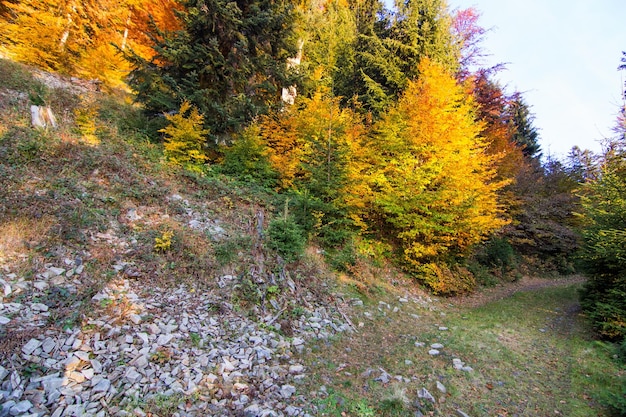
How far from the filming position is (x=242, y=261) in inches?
269

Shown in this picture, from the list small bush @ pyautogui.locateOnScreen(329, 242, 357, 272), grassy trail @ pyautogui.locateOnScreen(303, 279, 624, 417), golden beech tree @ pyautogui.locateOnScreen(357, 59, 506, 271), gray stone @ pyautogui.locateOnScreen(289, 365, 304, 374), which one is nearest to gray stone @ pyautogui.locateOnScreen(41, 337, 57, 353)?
gray stone @ pyautogui.locateOnScreen(289, 365, 304, 374)

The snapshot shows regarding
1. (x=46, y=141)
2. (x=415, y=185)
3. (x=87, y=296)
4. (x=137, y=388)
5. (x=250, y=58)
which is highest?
(x=250, y=58)

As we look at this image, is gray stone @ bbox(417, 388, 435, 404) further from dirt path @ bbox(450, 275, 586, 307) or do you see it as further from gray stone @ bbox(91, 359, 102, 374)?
dirt path @ bbox(450, 275, 586, 307)

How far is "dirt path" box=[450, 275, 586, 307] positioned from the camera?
10.9 m

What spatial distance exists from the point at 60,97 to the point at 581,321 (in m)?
19.8

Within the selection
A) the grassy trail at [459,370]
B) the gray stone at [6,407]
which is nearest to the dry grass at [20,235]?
the gray stone at [6,407]

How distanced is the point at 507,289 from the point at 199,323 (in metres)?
14.5

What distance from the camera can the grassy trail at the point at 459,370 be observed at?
4297 mm

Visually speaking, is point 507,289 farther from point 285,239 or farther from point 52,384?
point 52,384

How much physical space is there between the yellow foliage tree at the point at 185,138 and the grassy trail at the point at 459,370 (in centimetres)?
731

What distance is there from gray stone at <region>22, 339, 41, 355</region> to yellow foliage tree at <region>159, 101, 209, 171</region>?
6.96m

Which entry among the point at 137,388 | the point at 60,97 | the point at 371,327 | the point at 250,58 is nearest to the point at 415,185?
the point at 371,327

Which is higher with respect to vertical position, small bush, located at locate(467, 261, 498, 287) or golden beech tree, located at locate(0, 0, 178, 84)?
golden beech tree, located at locate(0, 0, 178, 84)

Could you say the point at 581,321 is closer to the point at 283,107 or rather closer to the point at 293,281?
the point at 293,281
